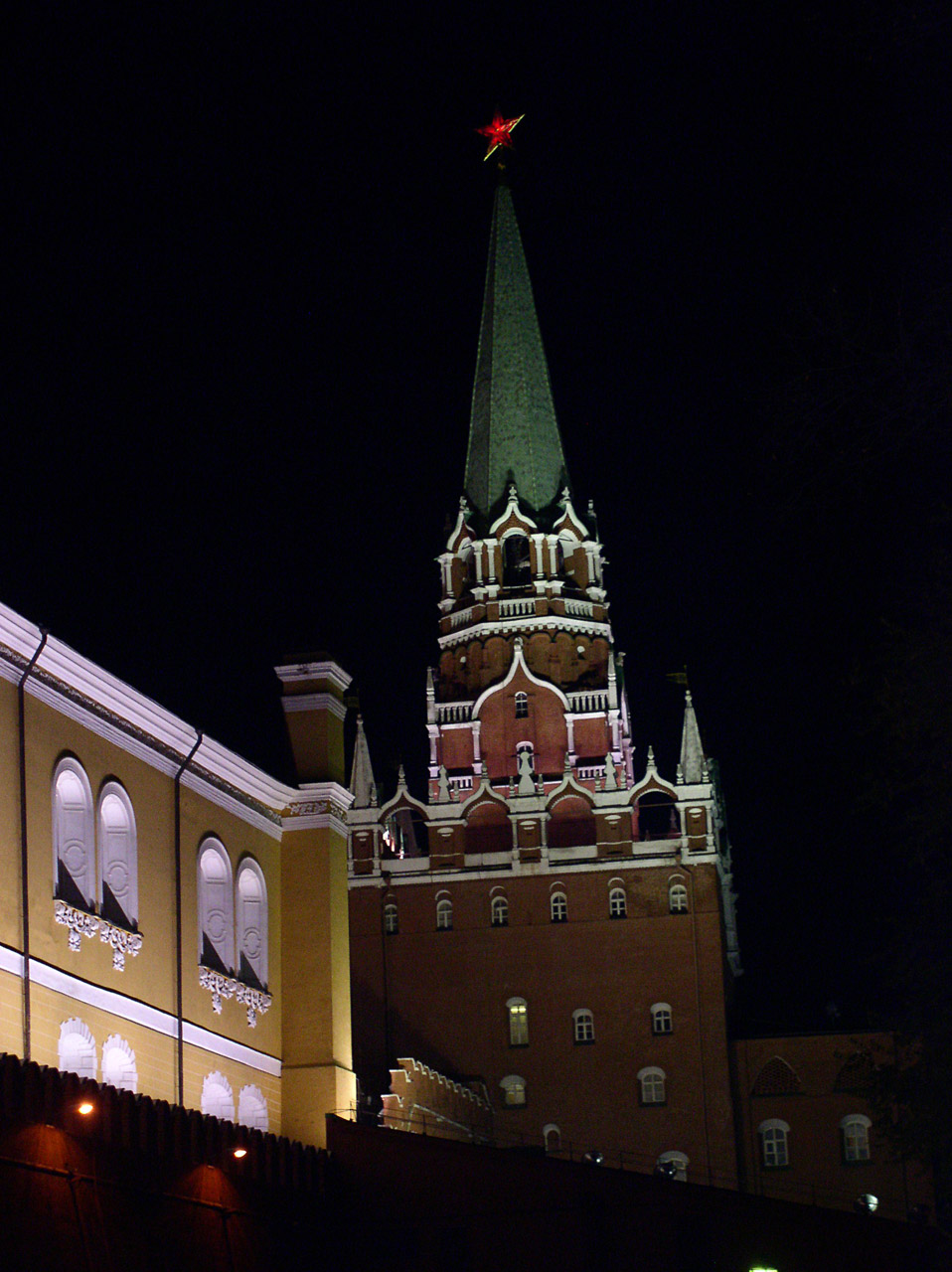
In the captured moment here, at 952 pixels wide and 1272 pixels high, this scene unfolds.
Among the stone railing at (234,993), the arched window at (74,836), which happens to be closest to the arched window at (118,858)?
the arched window at (74,836)

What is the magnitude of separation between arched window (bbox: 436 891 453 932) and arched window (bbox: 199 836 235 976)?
2448cm

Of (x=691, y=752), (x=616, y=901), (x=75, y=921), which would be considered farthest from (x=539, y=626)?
(x=75, y=921)

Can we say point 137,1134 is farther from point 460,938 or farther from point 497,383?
point 497,383

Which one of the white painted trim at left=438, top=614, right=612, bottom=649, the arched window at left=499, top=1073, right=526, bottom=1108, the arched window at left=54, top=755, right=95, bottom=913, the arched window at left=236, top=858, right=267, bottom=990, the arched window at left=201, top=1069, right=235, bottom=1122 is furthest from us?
the white painted trim at left=438, top=614, right=612, bottom=649

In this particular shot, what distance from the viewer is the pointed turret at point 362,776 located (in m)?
59.2

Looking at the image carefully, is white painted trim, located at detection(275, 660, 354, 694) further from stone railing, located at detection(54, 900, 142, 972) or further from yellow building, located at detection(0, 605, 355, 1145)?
stone railing, located at detection(54, 900, 142, 972)

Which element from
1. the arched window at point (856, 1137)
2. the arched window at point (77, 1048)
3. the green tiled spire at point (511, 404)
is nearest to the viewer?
the arched window at point (77, 1048)

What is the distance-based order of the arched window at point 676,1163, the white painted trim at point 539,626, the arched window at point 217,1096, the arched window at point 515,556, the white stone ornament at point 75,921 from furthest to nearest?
the arched window at point 515,556 < the white painted trim at point 539,626 < the arched window at point 676,1163 < the arched window at point 217,1096 < the white stone ornament at point 75,921

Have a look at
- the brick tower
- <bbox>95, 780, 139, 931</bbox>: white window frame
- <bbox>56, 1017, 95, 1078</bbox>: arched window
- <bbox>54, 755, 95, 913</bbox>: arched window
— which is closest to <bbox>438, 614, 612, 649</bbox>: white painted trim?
the brick tower

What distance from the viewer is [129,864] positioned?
2948 centimetres

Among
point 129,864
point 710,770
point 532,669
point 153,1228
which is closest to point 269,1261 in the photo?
point 153,1228

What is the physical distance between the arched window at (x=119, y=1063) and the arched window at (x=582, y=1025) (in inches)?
1133

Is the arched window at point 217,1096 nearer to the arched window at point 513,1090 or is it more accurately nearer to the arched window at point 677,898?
the arched window at point 513,1090

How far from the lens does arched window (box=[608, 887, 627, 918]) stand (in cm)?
5659
